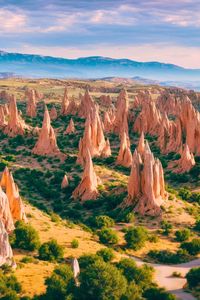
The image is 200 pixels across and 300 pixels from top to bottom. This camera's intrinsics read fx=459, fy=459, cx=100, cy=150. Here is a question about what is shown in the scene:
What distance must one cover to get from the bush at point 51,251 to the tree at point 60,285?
5.64 m

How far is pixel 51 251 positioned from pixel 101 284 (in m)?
9.79

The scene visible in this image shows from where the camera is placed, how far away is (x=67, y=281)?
34.4 m

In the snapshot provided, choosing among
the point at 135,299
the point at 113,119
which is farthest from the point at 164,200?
the point at 113,119

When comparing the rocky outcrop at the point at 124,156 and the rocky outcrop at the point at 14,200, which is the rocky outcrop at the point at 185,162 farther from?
the rocky outcrop at the point at 14,200

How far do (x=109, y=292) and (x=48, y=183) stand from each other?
39.5m

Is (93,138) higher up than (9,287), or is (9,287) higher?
(93,138)

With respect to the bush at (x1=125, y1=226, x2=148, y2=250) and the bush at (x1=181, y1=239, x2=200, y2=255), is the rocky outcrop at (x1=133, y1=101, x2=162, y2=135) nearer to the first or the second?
the bush at (x1=125, y1=226, x2=148, y2=250)

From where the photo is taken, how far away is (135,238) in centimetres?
→ 4694

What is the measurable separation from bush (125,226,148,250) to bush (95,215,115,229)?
4961mm

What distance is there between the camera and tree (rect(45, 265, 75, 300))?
1289 inches

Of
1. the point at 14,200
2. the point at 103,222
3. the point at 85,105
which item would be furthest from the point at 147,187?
the point at 85,105

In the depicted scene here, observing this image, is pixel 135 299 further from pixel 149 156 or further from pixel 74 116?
pixel 74 116

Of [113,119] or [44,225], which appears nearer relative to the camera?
[44,225]

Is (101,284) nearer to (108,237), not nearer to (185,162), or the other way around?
(108,237)
